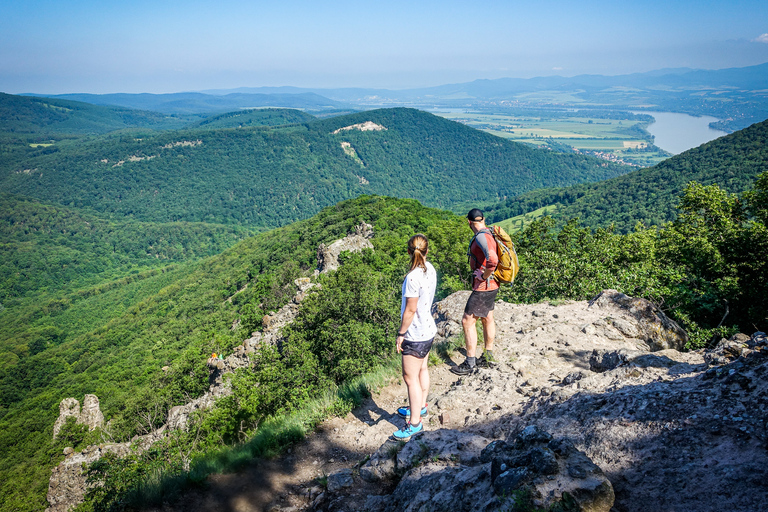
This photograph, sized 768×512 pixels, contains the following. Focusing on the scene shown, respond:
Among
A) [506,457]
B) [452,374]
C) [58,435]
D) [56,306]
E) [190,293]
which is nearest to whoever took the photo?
[506,457]

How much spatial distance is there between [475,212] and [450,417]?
3.52 meters

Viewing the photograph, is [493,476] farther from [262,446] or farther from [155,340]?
[155,340]

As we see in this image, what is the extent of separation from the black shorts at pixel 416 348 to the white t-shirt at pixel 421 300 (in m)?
0.06

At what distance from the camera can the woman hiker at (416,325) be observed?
5.24 metres

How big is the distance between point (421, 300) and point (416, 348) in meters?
0.72

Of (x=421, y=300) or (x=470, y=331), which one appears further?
(x=470, y=331)

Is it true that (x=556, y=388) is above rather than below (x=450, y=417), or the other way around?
above

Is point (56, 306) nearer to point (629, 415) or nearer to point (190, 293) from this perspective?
point (190, 293)

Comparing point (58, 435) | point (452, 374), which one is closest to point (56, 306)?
point (58, 435)

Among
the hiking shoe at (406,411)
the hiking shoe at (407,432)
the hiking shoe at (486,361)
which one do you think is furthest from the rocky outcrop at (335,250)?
the hiking shoe at (407,432)

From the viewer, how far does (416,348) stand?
17.9 ft

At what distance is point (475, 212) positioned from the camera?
259 inches

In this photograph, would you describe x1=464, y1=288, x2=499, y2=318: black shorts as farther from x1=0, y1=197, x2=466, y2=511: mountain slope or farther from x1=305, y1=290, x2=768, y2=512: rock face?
x1=0, y1=197, x2=466, y2=511: mountain slope

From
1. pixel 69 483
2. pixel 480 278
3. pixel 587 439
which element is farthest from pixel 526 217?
pixel 587 439
